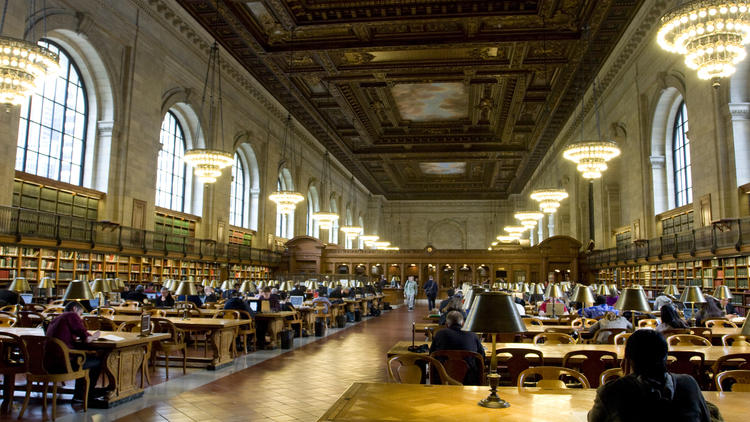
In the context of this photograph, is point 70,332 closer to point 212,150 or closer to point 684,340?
point 684,340

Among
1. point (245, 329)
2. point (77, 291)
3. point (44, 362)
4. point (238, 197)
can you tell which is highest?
point (238, 197)

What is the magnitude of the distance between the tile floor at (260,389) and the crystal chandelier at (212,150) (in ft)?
20.7

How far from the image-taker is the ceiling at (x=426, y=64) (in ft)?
47.6

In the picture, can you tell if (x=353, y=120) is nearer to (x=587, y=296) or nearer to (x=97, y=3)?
(x=97, y=3)

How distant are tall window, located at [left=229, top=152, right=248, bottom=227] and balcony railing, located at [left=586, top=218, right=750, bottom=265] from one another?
14.9 meters

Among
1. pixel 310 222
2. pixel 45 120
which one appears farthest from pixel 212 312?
pixel 310 222

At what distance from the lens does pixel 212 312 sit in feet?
31.6

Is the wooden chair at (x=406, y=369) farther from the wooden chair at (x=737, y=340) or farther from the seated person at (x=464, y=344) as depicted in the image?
the wooden chair at (x=737, y=340)

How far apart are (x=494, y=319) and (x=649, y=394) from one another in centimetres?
87

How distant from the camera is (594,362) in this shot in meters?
4.82

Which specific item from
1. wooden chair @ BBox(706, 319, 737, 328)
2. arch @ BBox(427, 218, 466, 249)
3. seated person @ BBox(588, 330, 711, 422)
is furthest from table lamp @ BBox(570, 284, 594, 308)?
arch @ BBox(427, 218, 466, 249)

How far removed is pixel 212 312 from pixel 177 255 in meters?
8.02

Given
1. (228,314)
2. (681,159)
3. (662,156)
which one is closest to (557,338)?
(228,314)

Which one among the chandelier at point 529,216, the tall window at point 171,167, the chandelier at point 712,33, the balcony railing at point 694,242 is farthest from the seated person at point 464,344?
the chandelier at point 529,216
